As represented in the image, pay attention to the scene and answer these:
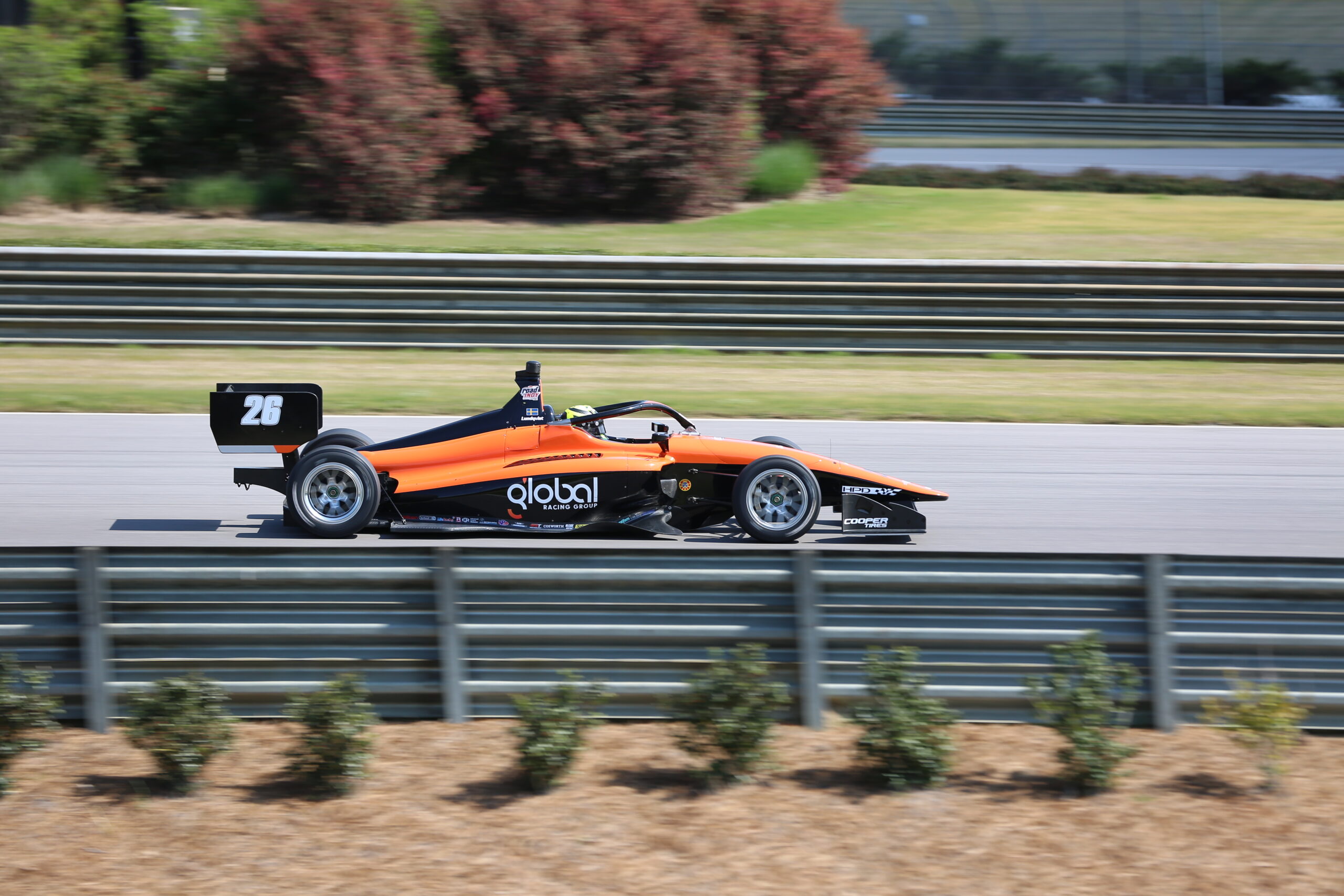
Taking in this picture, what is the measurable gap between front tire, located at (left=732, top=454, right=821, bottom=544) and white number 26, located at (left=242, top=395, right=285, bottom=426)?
9.97 ft

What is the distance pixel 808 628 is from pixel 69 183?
1795 centimetres

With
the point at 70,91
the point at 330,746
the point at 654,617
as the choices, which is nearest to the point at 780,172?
the point at 70,91

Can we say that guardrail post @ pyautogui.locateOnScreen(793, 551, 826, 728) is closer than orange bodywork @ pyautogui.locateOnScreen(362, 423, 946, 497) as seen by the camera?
Yes

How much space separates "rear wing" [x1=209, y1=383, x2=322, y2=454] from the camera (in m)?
8.14

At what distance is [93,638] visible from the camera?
522 centimetres

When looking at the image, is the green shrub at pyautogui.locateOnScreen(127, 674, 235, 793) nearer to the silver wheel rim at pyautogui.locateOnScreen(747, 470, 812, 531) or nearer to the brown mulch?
the brown mulch

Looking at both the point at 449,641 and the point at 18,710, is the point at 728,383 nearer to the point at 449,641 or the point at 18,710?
the point at 449,641

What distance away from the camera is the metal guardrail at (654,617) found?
5.20 meters

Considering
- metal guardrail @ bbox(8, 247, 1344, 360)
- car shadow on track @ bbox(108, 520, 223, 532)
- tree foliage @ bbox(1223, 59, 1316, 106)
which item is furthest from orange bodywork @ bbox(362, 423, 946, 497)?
tree foliage @ bbox(1223, 59, 1316, 106)

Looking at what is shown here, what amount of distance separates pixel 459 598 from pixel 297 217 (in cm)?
1537

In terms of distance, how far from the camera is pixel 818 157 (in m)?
22.5

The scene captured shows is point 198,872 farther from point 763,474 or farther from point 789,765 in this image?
point 763,474

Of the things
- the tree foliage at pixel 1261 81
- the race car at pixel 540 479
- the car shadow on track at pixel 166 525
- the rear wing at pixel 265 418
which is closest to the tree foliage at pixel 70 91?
the car shadow on track at pixel 166 525

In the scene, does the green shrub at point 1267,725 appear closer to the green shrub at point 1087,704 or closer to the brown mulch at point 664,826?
the brown mulch at point 664,826
